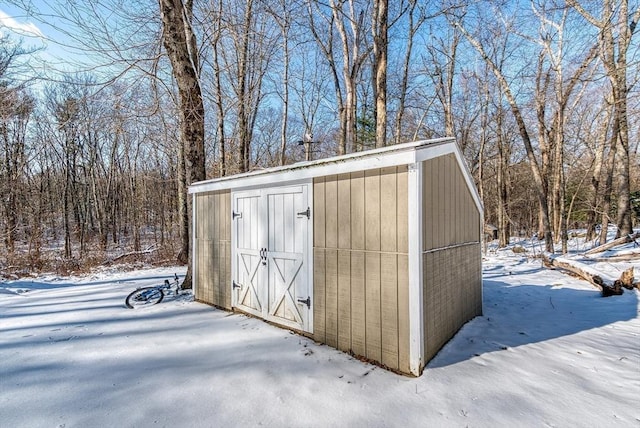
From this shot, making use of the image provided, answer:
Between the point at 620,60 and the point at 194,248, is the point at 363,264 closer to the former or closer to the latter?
the point at 194,248

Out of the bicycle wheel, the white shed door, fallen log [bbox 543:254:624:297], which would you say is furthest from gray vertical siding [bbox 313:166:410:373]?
fallen log [bbox 543:254:624:297]

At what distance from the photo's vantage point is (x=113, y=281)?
7.16 meters

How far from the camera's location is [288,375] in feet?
8.91

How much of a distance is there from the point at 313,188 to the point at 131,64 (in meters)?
A: 4.31

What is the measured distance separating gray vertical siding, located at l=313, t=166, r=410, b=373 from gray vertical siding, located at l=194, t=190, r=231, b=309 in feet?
6.27

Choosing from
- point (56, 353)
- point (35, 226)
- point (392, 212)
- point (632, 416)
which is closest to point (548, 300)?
point (632, 416)

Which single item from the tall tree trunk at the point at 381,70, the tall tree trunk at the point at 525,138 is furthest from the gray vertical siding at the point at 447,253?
the tall tree trunk at the point at 525,138

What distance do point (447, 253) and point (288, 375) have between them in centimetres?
208

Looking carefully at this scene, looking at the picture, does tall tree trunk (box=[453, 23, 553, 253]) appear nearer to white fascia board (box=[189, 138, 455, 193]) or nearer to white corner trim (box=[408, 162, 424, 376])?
white fascia board (box=[189, 138, 455, 193])

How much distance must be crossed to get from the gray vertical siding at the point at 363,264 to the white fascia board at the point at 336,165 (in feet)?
0.26

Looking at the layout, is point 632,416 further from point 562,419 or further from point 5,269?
point 5,269

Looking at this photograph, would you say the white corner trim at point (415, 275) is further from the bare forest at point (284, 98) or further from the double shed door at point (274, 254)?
the bare forest at point (284, 98)

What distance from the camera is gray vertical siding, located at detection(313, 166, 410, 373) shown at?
2791mm

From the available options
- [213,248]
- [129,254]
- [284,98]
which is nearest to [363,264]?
[213,248]
